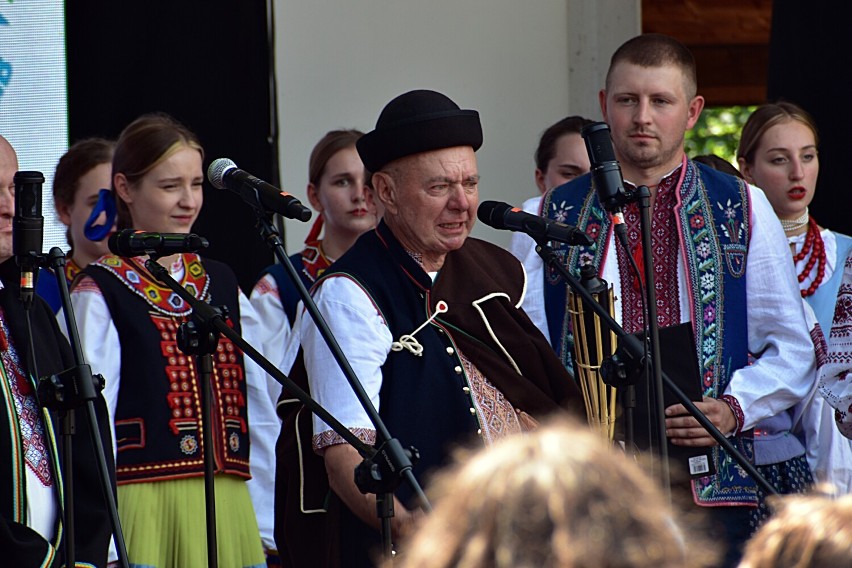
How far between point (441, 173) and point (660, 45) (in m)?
0.92

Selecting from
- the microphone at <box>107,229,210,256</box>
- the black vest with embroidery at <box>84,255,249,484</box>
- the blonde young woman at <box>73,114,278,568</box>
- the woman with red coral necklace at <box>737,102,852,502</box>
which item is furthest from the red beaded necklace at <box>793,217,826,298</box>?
the microphone at <box>107,229,210,256</box>

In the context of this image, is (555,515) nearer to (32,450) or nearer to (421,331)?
(421,331)

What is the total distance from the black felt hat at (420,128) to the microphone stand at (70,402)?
2.89ft

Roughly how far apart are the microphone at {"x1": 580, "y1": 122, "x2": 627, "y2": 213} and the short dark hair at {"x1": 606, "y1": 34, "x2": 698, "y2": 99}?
835 mm

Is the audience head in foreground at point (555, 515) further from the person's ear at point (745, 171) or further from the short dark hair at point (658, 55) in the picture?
the person's ear at point (745, 171)

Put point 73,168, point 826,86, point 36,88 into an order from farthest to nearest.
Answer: point 826,86 → point 36,88 → point 73,168

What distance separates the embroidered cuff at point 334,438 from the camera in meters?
3.11

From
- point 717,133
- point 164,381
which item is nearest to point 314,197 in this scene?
point 164,381

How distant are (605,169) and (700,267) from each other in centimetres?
Answer: 76

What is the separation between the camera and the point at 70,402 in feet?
9.24

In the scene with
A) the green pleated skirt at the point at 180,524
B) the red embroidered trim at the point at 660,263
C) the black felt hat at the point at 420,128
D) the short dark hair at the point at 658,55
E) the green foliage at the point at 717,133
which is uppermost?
the green foliage at the point at 717,133

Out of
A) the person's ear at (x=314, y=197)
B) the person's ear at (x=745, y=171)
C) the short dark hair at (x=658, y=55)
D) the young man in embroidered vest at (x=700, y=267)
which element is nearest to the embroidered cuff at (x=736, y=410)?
the young man in embroidered vest at (x=700, y=267)

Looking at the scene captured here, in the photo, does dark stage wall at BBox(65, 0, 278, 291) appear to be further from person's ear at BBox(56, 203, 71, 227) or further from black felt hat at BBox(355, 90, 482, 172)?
black felt hat at BBox(355, 90, 482, 172)

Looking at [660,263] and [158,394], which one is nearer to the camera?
[660,263]
